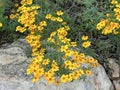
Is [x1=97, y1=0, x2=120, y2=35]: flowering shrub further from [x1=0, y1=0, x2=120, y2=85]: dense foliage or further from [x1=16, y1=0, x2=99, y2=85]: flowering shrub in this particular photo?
[x1=16, y1=0, x2=99, y2=85]: flowering shrub

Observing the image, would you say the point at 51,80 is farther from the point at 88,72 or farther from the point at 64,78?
the point at 88,72

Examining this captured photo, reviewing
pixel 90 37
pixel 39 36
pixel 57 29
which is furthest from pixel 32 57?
pixel 90 37

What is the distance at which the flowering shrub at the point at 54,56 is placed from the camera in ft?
12.7

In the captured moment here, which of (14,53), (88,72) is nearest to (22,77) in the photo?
(14,53)

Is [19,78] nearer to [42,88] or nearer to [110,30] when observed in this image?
[42,88]

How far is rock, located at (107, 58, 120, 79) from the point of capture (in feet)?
15.0

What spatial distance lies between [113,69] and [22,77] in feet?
4.03

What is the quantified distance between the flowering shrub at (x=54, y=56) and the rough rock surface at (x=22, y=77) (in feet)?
0.35

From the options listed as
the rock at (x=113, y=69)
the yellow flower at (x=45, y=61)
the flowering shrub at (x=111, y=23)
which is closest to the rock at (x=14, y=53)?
the yellow flower at (x=45, y=61)

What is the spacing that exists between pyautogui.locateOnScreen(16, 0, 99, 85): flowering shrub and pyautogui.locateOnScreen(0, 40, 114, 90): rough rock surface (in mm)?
107

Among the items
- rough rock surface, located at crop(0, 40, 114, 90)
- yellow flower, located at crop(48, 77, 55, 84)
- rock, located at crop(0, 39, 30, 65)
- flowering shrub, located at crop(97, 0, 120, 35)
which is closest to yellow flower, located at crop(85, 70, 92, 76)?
rough rock surface, located at crop(0, 40, 114, 90)

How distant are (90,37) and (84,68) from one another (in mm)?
935

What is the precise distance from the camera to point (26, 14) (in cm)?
458

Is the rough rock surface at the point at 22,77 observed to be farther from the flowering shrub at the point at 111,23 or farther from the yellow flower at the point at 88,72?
the flowering shrub at the point at 111,23
